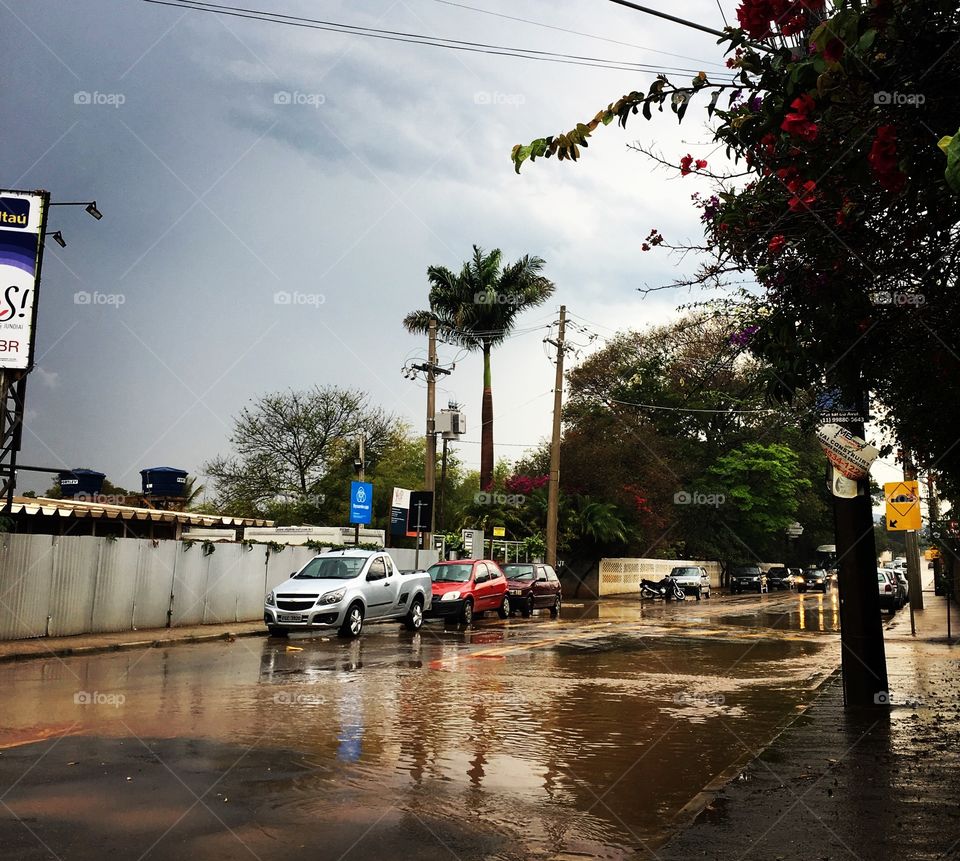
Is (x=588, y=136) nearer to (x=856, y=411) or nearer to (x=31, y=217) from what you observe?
(x=856, y=411)

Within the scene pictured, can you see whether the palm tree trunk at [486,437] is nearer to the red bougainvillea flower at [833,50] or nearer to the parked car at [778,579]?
the parked car at [778,579]

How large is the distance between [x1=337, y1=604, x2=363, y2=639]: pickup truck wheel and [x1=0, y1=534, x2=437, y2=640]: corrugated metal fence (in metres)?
4.32

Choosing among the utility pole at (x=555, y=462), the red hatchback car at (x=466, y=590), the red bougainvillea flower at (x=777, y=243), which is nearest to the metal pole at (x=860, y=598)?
the red bougainvillea flower at (x=777, y=243)

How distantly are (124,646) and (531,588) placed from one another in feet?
49.4

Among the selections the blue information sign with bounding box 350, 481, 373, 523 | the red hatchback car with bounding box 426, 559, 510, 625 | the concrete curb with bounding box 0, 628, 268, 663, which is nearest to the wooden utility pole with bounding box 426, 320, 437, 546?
the blue information sign with bounding box 350, 481, 373, 523

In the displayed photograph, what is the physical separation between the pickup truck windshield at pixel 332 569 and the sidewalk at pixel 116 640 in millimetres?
1686

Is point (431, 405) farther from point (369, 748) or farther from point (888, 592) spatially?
point (369, 748)

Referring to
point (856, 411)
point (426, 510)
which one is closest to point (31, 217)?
point (426, 510)

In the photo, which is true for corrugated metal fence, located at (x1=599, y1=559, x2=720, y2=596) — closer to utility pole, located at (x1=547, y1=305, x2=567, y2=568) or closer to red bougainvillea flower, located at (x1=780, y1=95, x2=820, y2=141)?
utility pole, located at (x1=547, y1=305, x2=567, y2=568)

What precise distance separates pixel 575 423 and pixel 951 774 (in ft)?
168

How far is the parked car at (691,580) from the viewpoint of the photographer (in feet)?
157

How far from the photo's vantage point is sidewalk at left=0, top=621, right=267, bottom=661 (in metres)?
15.5

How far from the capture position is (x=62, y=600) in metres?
18.1

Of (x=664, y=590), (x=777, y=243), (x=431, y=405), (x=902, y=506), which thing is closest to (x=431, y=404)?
(x=431, y=405)
